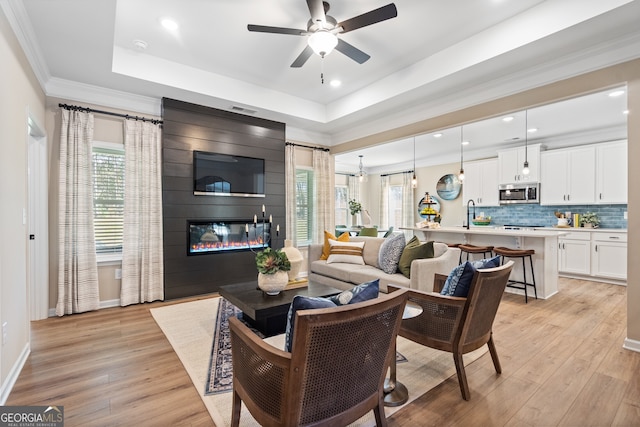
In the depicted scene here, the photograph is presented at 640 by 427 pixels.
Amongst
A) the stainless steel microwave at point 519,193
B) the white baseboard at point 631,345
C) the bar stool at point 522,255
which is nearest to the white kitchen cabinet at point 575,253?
the stainless steel microwave at point 519,193

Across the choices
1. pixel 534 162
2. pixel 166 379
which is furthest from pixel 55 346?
pixel 534 162

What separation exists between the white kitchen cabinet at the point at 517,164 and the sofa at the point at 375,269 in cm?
405

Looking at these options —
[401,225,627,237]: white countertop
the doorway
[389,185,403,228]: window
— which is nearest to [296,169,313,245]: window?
[401,225,627,237]: white countertop

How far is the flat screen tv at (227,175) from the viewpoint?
450cm

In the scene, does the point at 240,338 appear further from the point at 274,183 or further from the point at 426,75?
the point at 274,183

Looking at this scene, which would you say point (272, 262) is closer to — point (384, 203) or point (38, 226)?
point (38, 226)

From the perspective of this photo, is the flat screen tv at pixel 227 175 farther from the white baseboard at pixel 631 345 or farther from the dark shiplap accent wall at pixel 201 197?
the white baseboard at pixel 631 345

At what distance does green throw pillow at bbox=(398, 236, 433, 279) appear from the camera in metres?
3.57

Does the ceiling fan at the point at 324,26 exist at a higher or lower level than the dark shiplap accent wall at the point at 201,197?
higher

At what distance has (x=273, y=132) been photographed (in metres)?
5.29

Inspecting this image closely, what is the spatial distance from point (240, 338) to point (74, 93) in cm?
405

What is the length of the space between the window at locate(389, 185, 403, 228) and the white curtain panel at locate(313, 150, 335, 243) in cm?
431

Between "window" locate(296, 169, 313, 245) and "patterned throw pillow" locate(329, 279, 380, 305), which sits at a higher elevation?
"window" locate(296, 169, 313, 245)

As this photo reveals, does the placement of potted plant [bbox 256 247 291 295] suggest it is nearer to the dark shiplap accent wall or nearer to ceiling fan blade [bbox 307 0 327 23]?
the dark shiplap accent wall
